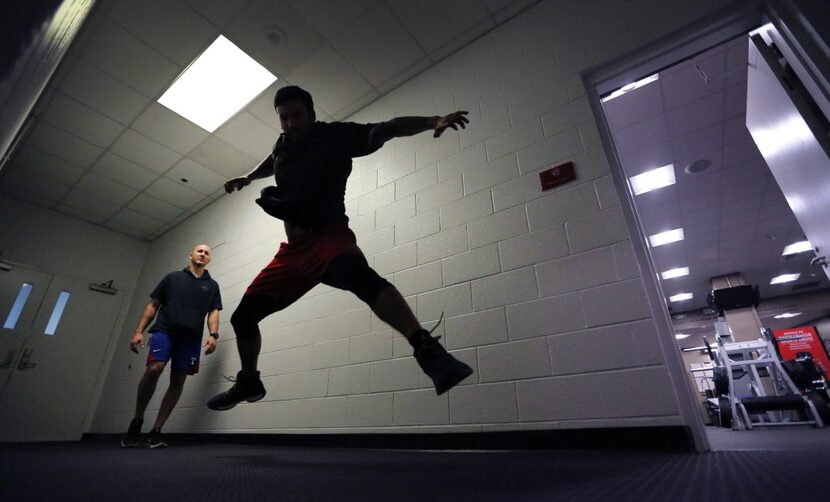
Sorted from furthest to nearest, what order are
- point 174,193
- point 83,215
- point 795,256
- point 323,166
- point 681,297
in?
point 681,297 < point 795,256 < point 83,215 < point 174,193 < point 323,166

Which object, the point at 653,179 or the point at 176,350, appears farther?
the point at 653,179

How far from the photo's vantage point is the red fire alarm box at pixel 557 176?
78.7 inches

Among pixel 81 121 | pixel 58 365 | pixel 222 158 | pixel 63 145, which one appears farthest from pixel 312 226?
pixel 58 365

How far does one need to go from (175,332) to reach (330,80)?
8.50 feet

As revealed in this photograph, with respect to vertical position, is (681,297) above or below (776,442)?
above

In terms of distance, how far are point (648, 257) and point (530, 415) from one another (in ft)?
3.20

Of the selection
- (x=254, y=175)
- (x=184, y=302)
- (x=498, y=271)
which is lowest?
(x=498, y=271)

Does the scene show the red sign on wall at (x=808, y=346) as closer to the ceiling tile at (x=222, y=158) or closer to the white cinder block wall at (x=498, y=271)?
the white cinder block wall at (x=498, y=271)

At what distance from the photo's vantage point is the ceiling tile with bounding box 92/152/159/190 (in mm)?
4121

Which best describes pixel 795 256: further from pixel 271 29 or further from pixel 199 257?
pixel 199 257

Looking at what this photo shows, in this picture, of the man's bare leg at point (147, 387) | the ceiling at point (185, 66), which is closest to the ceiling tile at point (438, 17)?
the ceiling at point (185, 66)

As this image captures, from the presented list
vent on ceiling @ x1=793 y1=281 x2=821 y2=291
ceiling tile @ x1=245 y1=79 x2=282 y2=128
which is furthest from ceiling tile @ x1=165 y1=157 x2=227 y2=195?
vent on ceiling @ x1=793 y1=281 x2=821 y2=291

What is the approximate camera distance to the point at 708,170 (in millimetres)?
4828

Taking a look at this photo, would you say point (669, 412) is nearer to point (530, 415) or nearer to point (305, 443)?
point (530, 415)
